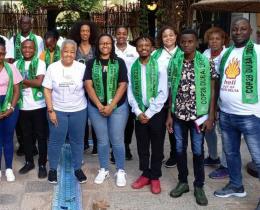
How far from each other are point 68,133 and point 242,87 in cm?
210

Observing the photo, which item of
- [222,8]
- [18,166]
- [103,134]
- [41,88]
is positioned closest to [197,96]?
[103,134]

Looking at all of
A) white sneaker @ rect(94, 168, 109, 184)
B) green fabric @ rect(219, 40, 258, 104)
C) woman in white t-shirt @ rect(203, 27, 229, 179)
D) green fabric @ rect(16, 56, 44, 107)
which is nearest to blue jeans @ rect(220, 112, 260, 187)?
green fabric @ rect(219, 40, 258, 104)

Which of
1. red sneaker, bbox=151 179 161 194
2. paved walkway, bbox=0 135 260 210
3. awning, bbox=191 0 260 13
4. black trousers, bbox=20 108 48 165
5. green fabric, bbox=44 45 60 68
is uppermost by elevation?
awning, bbox=191 0 260 13

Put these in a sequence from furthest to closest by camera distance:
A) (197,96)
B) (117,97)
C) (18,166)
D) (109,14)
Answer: (109,14) → (18,166) → (117,97) → (197,96)

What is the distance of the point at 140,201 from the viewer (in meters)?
4.38

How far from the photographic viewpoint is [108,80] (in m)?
4.54

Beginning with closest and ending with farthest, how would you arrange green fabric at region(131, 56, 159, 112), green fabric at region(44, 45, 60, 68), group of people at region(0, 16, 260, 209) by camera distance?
group of people at region(0, 16, 260, 209) < green fabric at region(131, 56, 159, 112) < green fabric at region(44, 45, 60, 68)

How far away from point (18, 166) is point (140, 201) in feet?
6.53

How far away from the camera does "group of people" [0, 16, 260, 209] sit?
409 cm

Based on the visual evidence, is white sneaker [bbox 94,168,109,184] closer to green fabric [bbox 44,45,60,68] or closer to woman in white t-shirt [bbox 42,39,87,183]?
woman in white t-shirt [bbox 42,39,87,183]

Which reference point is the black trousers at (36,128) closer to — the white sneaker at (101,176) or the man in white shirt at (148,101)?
the white sneaker at (101,176)

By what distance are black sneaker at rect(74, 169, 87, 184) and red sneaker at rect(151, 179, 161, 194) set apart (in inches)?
33.4

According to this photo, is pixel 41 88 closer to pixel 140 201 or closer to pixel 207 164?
pixel 140 201

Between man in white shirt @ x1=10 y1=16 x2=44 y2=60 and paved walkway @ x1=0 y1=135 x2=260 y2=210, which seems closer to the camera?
paved walkway @ x1=0 y1=135 x2=260 y2=210
